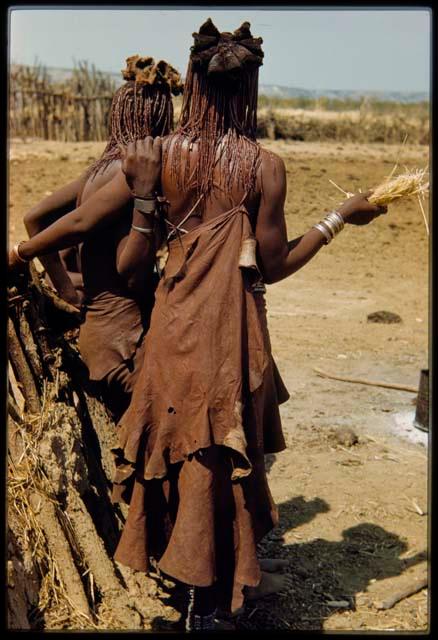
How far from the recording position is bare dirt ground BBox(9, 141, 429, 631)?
12.4 feet

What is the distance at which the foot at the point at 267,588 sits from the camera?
3.58m

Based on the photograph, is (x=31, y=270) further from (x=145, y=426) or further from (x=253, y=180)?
(x=253, y=180)

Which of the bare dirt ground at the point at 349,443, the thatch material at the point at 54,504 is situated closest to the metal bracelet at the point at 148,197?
the thatch material at the point at 54,504

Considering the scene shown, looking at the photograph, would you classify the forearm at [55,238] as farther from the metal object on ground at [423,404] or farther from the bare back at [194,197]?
the metal object on ground at [423,404]

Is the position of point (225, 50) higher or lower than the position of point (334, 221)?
higher

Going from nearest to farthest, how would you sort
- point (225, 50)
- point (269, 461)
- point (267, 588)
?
point (225, 50) < point (267, 588) < point (269, 461)

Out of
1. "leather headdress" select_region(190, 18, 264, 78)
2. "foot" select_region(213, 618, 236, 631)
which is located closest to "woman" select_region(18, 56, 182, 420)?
"leather headdress" select_region(190, 18, 264, 78)

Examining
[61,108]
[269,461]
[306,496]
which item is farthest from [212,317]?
[61,108]

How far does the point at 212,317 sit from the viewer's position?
2.76 metres

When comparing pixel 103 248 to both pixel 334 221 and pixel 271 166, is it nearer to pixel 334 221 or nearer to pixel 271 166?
pixel 271 166

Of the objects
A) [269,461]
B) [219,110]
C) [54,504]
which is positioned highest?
[219,110]

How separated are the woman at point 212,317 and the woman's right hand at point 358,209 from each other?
0.32 meters

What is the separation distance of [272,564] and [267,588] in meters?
0.25

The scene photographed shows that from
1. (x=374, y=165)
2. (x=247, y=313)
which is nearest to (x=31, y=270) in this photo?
(x=247, y=313)
